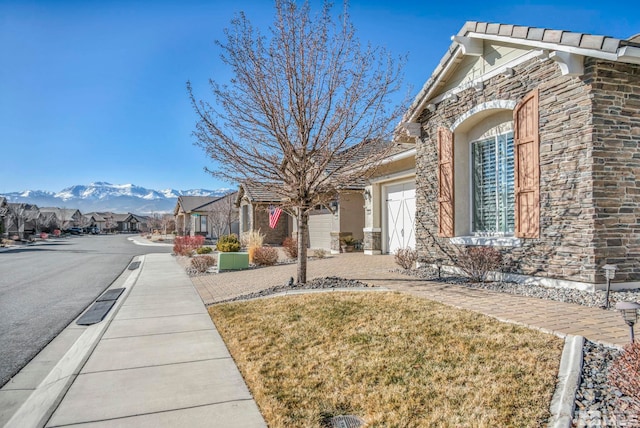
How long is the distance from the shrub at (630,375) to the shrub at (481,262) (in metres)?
5.32

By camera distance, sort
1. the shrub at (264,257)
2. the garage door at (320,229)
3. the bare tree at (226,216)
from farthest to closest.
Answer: the bare tree at (226,216) < the garage door at (320,229) < the shrub at (264,257)

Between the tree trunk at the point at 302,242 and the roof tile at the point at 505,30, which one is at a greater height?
the roof tile at the point at 505,30

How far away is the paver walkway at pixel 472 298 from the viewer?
5.30 metres

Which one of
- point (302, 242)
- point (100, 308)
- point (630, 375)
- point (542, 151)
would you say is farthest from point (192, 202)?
point (630, 375)

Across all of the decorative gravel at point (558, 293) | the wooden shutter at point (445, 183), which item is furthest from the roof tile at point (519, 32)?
the decorative gravel at point (558, 293)

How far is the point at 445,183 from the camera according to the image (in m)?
10.7

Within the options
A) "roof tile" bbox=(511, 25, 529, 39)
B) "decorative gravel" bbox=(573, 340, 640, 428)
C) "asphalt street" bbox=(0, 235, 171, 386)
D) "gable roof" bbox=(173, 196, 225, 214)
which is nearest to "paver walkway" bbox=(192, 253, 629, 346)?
"decorative gravel" bbox=(573, 340, 640, 428)

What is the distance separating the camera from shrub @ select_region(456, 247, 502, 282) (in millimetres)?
8914

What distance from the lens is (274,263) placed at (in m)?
15.8

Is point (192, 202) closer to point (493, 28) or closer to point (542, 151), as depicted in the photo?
point (493, 28)

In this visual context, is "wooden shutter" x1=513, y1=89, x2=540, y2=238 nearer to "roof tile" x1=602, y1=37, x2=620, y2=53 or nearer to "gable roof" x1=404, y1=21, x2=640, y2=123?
"gable roof" x1=404, y1=21, x2=640, y2=123

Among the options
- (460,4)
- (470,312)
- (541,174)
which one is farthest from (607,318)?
(460,4)

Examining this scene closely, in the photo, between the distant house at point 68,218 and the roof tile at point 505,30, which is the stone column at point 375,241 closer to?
the roof tile at point 505,30

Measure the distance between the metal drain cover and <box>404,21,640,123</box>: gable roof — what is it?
273 inches
